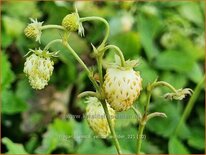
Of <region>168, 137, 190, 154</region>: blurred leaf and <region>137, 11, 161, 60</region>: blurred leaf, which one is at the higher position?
<region>137, 11, 161, 60</region>: blurred leaf

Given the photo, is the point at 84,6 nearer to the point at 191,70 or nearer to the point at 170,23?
the point at 170,23

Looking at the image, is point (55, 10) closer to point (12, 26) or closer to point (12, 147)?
point (12, 26)

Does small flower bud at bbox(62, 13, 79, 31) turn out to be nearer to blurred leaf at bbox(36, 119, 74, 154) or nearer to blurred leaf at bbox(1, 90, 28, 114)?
blurred leaf at bbox(36, 119, 74, 154)

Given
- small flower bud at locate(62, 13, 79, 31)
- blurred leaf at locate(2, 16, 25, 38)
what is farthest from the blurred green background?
small flower bud at locate(62, 13, 79, 31)

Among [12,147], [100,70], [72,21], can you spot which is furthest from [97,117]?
[12,147]

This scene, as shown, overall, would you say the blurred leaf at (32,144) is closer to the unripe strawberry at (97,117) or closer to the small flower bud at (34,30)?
the unripe strawberry at (97,117)
